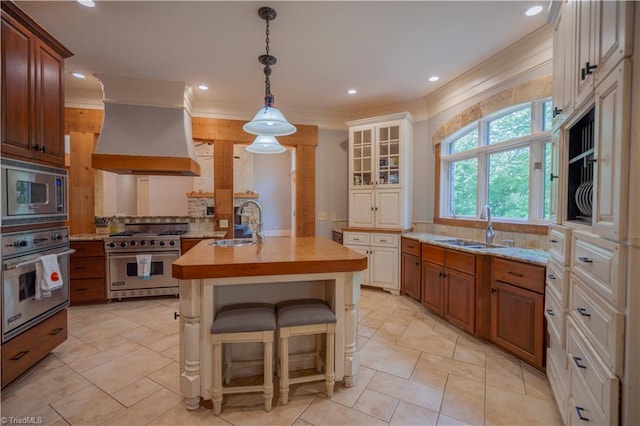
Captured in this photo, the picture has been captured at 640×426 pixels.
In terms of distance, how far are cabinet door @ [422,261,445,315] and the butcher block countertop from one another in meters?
1.51

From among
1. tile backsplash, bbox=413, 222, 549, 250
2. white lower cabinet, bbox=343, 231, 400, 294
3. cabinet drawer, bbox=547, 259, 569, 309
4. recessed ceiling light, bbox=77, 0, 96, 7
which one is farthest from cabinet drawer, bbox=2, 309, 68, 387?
tile backsplash, bbox=413, 222, 549, 250

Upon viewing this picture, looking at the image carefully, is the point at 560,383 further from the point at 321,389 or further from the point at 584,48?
the point at 584,48

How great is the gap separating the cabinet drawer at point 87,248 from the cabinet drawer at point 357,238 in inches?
127

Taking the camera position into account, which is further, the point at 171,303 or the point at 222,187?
the point at 222,187

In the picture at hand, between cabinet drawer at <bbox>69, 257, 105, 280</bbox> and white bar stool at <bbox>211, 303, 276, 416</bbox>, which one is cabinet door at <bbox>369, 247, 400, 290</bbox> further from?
cabinet drawer at <bbox>69, 257, 105, 280</bbox>

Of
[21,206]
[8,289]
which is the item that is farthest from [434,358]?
[21,206]

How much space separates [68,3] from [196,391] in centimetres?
299

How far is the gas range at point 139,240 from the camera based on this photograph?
360cm

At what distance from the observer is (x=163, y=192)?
7.11 metres

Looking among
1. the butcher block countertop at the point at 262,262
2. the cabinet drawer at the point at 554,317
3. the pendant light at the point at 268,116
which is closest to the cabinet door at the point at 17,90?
the butcher block countertop at the point at 262,262

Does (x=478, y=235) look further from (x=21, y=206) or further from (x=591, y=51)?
(x=21, y=206)

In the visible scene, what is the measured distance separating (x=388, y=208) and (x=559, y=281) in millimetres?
2462

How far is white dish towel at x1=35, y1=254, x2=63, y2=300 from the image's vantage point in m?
2.10

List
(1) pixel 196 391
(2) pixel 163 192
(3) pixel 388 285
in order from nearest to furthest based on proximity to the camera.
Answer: (1) pixel 196 391 → (3) pixel 388 285 → (2) pixel 163 192
